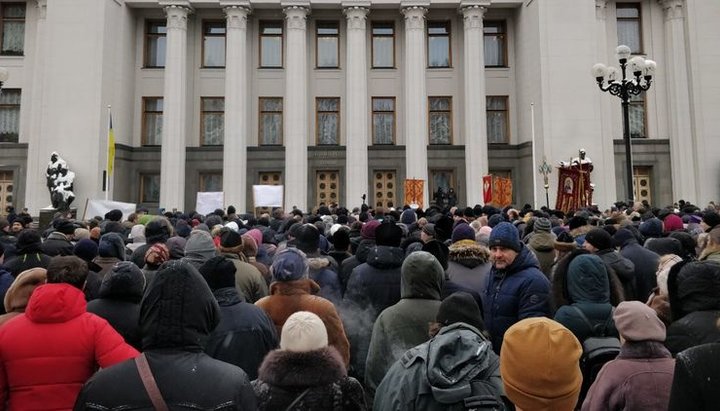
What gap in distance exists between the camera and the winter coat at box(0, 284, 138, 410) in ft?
10.5

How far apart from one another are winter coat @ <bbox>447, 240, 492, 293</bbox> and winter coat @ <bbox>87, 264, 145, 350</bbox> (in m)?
2.99

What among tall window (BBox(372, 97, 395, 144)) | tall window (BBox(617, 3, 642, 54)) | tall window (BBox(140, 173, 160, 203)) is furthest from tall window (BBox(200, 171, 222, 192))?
tall window (BBox(617, 3, 642, 54))

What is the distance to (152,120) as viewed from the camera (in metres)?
31.0

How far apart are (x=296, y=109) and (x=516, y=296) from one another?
25.4 metres

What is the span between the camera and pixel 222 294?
402 cm

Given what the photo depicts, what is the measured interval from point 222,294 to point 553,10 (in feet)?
93.3

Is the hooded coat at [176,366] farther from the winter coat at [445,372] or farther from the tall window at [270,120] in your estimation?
the tall window at [270,120]

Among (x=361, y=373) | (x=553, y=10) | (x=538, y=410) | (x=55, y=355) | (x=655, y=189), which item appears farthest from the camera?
(x=655, y=189)

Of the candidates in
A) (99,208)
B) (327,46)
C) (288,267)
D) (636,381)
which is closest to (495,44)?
(327,46)

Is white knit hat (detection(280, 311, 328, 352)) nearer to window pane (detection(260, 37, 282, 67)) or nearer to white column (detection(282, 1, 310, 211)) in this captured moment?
white column (detection(282, 1, 310, 211))

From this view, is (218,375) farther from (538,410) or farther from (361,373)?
(361,373)

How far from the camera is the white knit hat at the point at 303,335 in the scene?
281cm

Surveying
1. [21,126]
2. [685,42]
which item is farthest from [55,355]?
[685,42]

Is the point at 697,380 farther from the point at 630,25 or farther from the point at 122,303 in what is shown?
the point at 630,25
